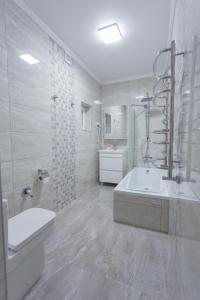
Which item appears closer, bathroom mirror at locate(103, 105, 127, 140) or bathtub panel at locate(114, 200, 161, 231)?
bathtub panel at locate(114, 200, 161, 231)

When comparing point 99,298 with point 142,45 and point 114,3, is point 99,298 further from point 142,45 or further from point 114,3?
point 142,45

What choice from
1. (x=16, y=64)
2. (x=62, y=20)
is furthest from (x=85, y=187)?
(x=62, y=20)

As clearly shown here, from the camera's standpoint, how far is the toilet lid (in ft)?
3.23

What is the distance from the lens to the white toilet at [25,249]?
0.95 m

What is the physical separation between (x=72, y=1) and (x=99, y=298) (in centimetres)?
272

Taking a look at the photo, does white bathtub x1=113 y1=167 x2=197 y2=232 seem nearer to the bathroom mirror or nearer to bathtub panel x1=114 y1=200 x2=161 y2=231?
bathtub panel x1=114 y1=200 x2=161 y2=231

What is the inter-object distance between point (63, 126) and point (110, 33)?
4.72 feet

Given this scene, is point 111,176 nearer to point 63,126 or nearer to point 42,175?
point 63,126

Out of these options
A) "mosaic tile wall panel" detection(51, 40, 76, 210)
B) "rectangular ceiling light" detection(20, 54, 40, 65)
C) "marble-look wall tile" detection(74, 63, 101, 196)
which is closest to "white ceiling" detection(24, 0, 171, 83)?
"mosaic tile wall panel" detection(51, 40, 76, 210)

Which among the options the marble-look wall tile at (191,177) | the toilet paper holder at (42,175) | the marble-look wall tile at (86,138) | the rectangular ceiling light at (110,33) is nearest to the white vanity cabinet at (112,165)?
the marble-look wall tile at (86,138)

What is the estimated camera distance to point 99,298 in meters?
1.04

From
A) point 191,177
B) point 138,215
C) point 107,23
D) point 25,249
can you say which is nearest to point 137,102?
point 107,23

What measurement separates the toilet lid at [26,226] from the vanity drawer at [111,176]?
7.24 ft

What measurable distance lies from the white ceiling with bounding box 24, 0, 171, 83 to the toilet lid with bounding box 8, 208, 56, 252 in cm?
216
